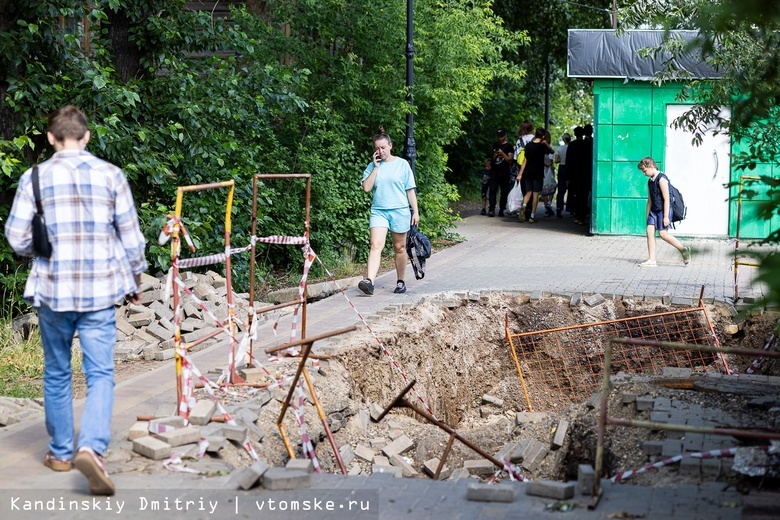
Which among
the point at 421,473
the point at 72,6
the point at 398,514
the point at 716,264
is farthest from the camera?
the point at 716,264

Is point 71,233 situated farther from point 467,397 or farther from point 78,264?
point 467,397

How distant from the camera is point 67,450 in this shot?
548cm

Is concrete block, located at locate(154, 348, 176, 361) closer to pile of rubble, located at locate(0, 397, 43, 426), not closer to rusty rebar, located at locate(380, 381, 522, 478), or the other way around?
pile of rubble, located at locate(0, 397, 43, 426)

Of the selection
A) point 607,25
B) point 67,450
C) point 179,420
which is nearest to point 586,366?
point 179,420

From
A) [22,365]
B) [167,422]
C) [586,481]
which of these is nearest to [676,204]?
[22,365]

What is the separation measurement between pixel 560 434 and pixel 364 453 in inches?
66.5

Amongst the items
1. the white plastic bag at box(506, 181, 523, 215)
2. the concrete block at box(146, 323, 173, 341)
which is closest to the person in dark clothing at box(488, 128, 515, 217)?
the white plastic bag at box(506, 181, 523, 215)

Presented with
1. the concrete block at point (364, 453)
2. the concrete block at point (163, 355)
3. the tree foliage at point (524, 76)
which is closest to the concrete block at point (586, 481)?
the concrete block at point (364, 453)

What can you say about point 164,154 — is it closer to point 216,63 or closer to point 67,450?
point 216,63

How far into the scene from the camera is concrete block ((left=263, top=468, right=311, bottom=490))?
5.08m

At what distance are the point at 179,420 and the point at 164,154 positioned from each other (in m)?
5.72

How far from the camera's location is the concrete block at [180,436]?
576 centimetres

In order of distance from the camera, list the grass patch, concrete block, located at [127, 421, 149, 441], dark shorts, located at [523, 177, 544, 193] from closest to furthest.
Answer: concrete block, located at [127, 421, 149, 441], the grass patch, dark shorts, located at [523, 177, 544, 193]

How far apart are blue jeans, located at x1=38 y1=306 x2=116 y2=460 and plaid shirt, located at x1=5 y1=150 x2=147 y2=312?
11 centimetres
